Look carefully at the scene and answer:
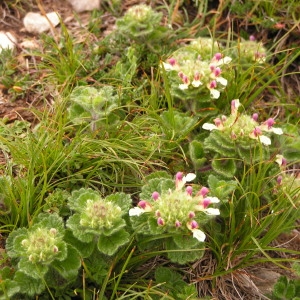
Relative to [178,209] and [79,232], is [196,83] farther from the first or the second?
[79,232]

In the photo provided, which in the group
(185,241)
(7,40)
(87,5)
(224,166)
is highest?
(7,40)

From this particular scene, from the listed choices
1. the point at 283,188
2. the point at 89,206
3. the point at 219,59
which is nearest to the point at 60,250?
the point at 89,206

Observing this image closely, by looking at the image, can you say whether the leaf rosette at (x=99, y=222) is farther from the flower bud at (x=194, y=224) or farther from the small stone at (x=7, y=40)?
the small stone at (x=7, y=40)

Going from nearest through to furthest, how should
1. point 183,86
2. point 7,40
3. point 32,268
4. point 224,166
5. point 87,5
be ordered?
point 32,268 < point 224,166 < point 183,86 < point 7,40 < point 87,5

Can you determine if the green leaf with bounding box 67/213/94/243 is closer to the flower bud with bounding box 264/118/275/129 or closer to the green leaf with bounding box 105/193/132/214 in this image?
the green leaf with bounding box 105/193/132/214

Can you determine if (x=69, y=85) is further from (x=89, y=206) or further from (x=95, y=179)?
(x=89, y=206)

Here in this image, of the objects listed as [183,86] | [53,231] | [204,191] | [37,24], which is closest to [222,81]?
[183,86]

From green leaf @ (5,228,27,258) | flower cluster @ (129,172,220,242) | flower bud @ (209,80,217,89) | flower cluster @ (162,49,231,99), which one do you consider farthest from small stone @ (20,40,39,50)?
flower cluster @ (129,172,220,242)

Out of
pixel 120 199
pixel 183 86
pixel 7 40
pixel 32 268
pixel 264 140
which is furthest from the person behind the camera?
pixel 7 40
